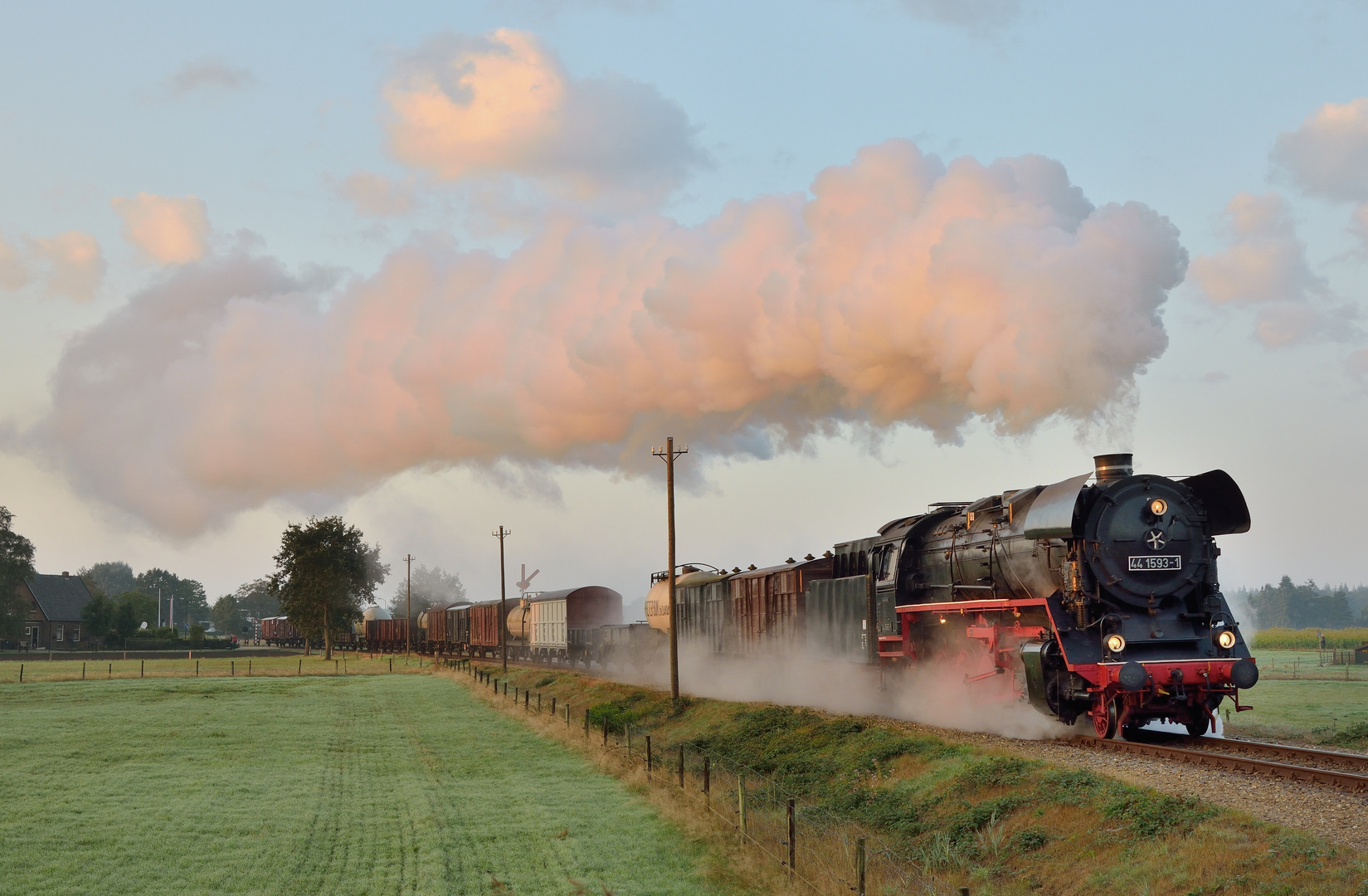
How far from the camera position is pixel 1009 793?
47.4 feet

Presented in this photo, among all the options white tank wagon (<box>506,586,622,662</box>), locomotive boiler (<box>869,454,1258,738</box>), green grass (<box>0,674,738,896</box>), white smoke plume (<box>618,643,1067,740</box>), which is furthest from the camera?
white tank wagon (<box>506,586,622,662</box>)

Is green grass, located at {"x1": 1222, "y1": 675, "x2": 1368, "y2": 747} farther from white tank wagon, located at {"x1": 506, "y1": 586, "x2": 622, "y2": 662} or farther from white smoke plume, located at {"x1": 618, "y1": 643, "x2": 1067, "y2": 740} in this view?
white tank wagon, located at {"x1": 506, "y1": 586, "x2": 622, "y2": 662}

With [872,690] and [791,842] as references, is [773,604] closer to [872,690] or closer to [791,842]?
[872,690]

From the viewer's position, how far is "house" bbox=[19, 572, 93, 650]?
10431 cm

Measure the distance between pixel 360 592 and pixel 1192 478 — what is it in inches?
3179

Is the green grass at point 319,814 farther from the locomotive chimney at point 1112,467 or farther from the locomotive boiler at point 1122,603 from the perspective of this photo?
the locomotive chimney at point 1112,467

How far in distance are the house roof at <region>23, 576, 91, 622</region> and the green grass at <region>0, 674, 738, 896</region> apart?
3309 inches

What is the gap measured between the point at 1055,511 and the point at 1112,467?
1.48 m

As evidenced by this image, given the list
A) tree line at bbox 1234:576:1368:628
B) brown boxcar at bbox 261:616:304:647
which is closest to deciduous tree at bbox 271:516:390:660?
brown boxcar at bbox 261:616:304:647

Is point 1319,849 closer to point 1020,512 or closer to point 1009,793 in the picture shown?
point 1009,793

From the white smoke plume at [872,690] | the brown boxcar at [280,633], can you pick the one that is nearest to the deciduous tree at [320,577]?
the brown boxcar at [280,633]

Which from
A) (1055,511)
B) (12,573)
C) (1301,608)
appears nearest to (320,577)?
(12,573)

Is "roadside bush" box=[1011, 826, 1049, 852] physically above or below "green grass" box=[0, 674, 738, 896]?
above

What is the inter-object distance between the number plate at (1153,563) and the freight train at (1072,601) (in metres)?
0.02
